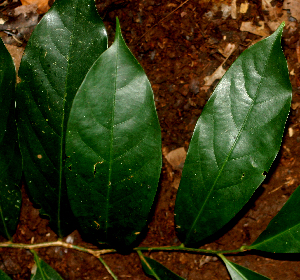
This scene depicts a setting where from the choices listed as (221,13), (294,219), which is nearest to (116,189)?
(294,219)

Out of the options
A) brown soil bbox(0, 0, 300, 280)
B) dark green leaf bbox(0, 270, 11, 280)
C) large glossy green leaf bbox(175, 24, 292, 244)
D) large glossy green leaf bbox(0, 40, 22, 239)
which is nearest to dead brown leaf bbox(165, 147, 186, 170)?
brown soil bbox(0, 0, 300, 280)

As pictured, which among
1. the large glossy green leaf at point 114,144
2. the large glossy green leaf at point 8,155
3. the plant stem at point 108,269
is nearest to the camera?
the large glossy green leaf at point 114,144

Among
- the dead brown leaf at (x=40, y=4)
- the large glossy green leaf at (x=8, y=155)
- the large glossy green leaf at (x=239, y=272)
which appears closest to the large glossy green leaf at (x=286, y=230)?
the large glossy green leaf at (x=239, y=272)

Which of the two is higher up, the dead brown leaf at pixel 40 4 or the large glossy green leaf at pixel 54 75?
the dead brown leaf at pixel 40 4

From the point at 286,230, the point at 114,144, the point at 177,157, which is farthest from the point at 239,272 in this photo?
the point at 114,144

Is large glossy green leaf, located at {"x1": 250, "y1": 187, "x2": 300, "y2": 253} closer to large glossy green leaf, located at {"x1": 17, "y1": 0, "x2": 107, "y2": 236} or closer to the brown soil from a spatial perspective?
the brown soil

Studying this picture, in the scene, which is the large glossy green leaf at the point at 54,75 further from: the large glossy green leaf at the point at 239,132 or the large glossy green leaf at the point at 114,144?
the large glossy green leaf at the point at 239,132
